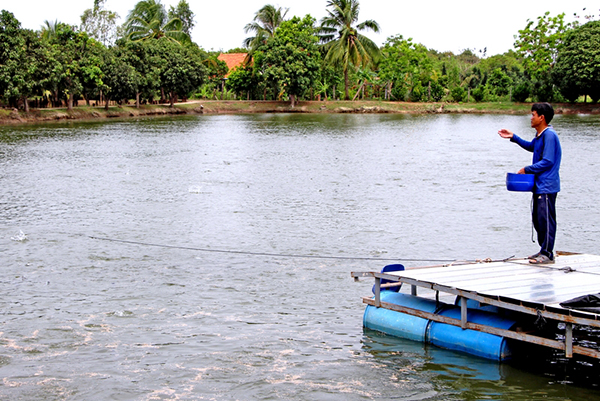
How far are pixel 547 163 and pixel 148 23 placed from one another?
239ft

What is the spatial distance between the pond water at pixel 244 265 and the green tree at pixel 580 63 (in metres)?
37.1

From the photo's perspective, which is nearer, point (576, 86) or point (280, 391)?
point (280, 391)

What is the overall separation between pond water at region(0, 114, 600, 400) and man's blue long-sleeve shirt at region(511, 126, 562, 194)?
2283mm

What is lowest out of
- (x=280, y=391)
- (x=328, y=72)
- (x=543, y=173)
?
(x=280, y=391)

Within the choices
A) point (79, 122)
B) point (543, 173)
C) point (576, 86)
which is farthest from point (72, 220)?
point (576, 86)

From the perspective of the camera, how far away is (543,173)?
863 cm

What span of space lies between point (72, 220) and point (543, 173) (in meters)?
12.1

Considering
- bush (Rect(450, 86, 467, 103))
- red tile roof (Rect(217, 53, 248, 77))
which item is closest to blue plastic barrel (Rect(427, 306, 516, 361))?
bush (Rect(450, 86, 467, 103))

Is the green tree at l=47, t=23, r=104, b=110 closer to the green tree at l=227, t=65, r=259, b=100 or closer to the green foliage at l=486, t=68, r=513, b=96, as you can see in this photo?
the green tree at l=227, t=65, r=259, b=100

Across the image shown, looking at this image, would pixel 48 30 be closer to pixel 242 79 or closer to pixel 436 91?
pixel 242 79

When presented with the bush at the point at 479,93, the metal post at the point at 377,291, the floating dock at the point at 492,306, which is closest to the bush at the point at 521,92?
the bush at the point at 479,93

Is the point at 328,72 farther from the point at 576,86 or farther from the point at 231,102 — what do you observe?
the point at 576,86

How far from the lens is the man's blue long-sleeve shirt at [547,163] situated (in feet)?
28.0

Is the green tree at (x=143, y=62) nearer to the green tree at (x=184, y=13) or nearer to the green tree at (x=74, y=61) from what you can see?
the green tree at (x=74, y=61)
